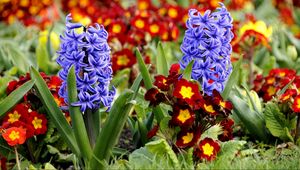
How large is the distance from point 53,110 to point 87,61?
325 mm

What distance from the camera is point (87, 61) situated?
12.4 feet

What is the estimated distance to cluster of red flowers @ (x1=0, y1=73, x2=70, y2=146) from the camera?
3758mm

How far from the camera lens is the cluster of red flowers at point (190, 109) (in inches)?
148

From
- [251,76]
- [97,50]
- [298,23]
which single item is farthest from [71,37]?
[298,23]

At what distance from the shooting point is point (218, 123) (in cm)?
396

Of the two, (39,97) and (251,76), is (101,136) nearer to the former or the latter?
(39,97)

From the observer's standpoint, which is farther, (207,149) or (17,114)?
(17,114)

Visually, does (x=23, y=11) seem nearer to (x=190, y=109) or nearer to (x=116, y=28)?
(x=116, y=28)

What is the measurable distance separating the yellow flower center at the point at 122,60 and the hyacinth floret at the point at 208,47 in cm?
136

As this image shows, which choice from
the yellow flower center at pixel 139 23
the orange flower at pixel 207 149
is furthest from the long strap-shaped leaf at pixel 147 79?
the yellow flower center at pixel 139 23

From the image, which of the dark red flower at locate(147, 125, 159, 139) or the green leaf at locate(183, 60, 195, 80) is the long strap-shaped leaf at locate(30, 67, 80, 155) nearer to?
the dark red flower at locate(147, 125, 159, 139)

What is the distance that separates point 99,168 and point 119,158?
0.26 m

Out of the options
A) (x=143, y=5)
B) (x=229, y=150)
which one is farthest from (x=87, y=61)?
(x=143, y=5)

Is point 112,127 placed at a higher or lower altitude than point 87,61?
lower
